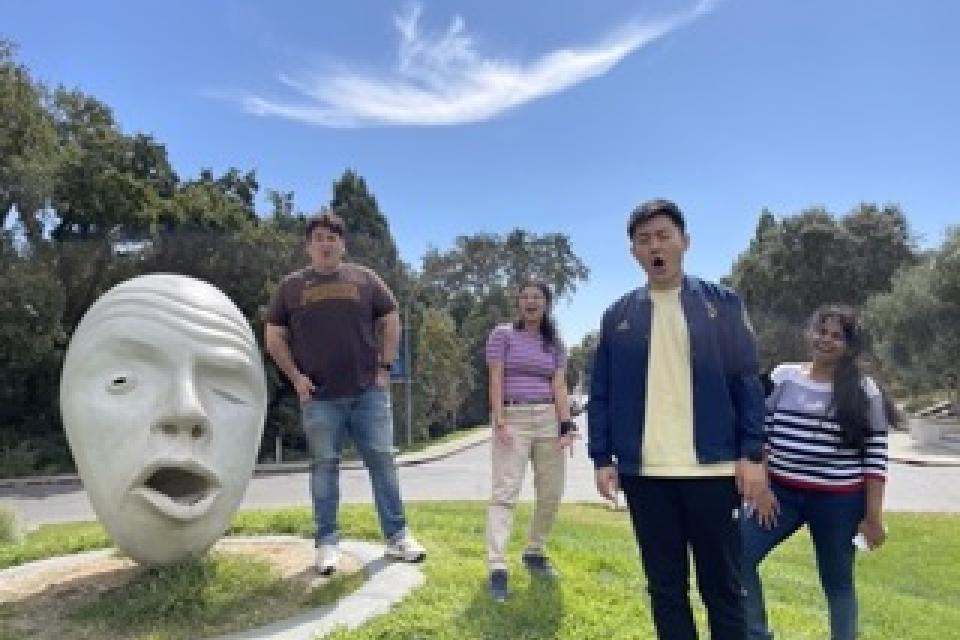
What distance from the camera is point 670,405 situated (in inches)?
133

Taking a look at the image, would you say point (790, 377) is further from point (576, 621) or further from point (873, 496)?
point (576, 621)

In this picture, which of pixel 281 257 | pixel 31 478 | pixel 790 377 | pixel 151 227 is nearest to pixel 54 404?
pixel 31 478

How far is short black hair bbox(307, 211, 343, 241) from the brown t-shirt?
0.71 feet

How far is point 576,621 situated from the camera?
461 centimetres

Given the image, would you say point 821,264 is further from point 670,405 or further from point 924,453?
point 670,405

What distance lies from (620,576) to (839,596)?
1.83 meters

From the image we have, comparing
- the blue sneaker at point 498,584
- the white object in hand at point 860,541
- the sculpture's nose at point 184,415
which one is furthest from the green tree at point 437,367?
the white object in hand at point 860,541

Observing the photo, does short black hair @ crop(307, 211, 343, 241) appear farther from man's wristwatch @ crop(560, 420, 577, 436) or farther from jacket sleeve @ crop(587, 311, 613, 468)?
jacket sleeve @ crop(587, 311, 613, 468)

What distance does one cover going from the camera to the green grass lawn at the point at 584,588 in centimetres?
450

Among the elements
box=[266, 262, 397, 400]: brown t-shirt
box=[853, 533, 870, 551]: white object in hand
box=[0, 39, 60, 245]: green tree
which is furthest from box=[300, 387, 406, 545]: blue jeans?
box=[0, 39, 60, 245]: green tree

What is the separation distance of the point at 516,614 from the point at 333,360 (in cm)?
169

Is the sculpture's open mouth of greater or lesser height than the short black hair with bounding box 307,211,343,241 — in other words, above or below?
below

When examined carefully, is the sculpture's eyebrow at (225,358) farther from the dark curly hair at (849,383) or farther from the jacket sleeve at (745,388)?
the dark curly hair at (849,383)

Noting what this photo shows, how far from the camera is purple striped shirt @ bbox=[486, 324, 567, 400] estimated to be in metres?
5.16
